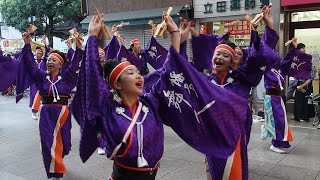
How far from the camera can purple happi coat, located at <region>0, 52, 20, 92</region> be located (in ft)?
18.6

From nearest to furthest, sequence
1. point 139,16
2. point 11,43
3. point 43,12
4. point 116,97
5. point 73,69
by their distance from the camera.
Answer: point 116,97
point 73,69
point 139,16
point 43,12
point 11,43

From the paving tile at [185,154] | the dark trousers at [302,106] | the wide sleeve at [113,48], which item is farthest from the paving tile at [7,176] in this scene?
the dark trousers at [302,106]

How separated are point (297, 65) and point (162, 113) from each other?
4.39 meters

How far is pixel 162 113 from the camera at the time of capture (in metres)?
2.58

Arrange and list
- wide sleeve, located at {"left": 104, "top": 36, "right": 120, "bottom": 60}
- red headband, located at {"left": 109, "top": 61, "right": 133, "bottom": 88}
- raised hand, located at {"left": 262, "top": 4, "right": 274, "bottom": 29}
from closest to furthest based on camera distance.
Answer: red headband, located at {"left": 109, "top": 61, "right": 133, "bottom": 88} → raised hand, located at {"left": 262, "top": 4, "right": 274, "bottom": 29} → wide sleeve, located at {"left": 104, "top": 36, "right": 120, "bottom": 60}

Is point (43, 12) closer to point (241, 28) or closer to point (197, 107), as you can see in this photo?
point (241, 28)

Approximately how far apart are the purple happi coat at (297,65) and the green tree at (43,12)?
1369 centimetres

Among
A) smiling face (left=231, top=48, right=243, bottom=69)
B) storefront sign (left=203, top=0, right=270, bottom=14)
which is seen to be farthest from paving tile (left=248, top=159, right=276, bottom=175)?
storefront sign (left=203, top=0, right=270, bottom=14)

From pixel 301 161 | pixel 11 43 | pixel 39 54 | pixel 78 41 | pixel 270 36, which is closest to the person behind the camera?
pixel 270 36

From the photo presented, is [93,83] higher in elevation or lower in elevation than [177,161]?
higher

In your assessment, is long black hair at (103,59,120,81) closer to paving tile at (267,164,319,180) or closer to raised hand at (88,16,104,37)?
raised hand at (88,16,104,37)

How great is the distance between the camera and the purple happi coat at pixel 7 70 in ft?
18.6

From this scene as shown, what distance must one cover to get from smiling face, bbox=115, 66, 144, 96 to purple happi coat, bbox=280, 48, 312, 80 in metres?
4.35

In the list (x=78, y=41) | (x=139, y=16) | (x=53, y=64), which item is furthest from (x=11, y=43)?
(x=78, y=41)
